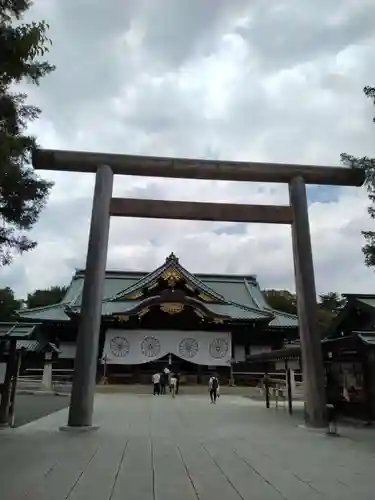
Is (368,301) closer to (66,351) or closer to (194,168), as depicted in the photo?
(194,168)

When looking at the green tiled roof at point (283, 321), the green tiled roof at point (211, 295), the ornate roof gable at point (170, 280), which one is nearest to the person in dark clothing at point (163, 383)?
the green tiled roof at point (211, 295)

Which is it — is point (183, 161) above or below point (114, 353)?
above

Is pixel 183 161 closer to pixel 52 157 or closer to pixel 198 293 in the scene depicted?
pixel 52 157

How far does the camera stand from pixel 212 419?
11.0 metres

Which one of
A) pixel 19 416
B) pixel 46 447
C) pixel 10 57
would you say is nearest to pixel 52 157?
pixel 10 57

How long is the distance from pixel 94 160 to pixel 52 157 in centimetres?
87

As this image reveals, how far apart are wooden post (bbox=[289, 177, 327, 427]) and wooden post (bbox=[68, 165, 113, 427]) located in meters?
4.06

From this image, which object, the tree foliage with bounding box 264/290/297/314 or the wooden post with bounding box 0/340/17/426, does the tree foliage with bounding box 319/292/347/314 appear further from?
the wooden post with bounding box 0/340/17/426

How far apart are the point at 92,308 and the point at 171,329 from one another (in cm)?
1661

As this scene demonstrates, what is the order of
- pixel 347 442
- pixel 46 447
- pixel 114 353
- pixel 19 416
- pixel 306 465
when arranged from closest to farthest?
pixel 306 465, pixel 46 447, pixel 347 442, pixel 19 416, pixel 114 353

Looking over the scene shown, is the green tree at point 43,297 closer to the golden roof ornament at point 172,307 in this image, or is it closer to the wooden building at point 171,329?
the wooden building at point 171,329

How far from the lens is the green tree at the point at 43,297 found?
168 ft

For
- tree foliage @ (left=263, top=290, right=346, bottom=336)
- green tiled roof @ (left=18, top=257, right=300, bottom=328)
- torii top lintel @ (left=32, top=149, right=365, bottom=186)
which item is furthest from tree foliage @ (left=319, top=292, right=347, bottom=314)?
torii top lintel @ (left=32, top=149, right=365, bottom=186)

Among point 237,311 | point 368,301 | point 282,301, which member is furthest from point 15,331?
point 282,301
